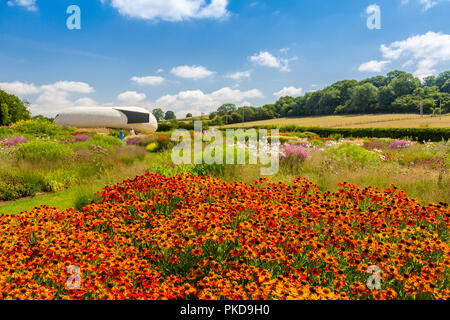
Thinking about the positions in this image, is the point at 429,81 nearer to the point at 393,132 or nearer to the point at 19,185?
the point at 393,132

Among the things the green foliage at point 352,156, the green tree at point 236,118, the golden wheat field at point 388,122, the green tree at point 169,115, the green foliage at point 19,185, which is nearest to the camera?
the green foliage at point 19,185

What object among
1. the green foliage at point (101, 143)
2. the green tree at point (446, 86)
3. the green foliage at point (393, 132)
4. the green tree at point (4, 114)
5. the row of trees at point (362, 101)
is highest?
the green tree at point (446, 86)

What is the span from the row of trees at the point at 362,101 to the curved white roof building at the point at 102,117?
30.3m

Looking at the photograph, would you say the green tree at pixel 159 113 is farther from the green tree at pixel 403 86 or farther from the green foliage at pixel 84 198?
the green foliage at pixel 84 198

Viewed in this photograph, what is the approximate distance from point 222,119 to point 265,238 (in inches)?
3417

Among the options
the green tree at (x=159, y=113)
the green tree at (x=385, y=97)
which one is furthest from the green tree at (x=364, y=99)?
the green tree at (x=159, y=113)

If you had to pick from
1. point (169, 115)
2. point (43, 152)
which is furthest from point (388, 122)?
point (169, 115)

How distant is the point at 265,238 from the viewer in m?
3.25

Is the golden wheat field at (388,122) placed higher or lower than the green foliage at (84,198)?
higher

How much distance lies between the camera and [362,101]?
81.9 m

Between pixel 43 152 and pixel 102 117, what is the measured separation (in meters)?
46.9

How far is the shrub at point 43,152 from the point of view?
1145cm
